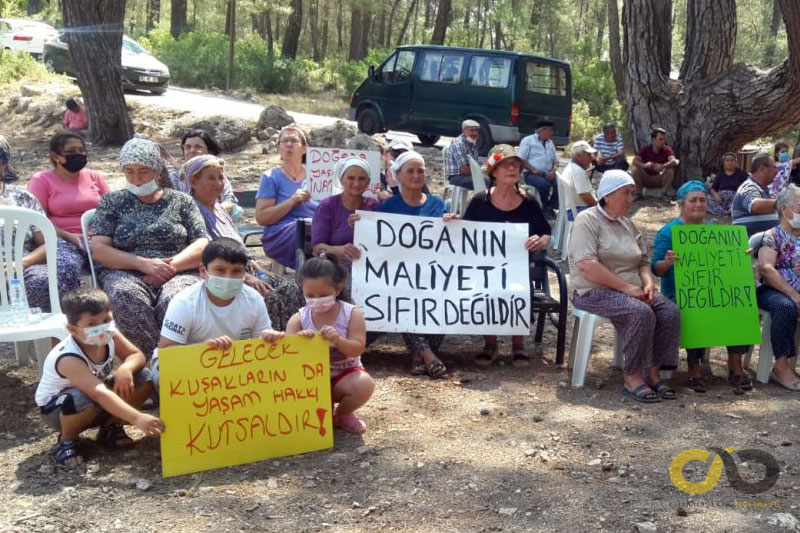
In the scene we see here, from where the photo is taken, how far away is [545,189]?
11.4 meters

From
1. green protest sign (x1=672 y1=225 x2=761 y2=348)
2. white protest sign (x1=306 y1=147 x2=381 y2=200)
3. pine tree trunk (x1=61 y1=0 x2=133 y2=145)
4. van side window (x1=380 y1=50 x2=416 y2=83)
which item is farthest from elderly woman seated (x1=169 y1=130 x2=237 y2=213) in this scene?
van side window (x1=380 y1=50 x2=416 y2=83)

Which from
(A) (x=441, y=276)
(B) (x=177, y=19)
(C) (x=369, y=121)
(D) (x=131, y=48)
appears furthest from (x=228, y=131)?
(B) (x=177, y=19)

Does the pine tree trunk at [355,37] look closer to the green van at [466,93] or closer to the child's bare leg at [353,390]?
the green van at [466,93]

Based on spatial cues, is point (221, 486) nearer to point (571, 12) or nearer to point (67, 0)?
point (67, 0)

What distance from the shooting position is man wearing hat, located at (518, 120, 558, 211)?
1145 cm

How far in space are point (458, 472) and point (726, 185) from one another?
8865mm

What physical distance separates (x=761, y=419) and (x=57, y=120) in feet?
50.7

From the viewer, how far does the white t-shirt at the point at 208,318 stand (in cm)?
425

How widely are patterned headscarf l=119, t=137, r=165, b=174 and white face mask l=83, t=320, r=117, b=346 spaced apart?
1.34m

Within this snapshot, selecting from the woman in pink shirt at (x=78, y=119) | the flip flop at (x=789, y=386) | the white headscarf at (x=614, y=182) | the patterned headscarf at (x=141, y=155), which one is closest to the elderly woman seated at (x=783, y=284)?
the flip flop at (x=789, y=386)

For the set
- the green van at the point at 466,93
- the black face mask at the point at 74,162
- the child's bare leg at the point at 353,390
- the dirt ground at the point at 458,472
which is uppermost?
the green van at the point at 466,93

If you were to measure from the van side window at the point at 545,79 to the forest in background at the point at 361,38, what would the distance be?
6.41 metres

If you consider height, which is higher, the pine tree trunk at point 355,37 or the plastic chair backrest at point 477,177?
the pine tree trunk at point 355,37

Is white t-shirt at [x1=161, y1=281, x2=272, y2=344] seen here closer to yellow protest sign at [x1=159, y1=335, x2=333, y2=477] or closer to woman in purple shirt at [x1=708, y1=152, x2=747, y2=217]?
yellow protest sign at [x1=159, y1=335, x2=333, y2=477]
